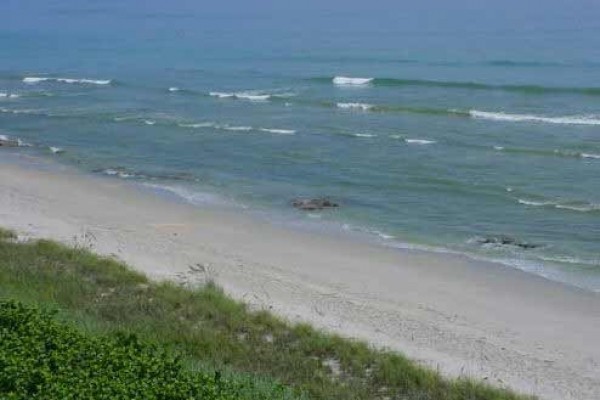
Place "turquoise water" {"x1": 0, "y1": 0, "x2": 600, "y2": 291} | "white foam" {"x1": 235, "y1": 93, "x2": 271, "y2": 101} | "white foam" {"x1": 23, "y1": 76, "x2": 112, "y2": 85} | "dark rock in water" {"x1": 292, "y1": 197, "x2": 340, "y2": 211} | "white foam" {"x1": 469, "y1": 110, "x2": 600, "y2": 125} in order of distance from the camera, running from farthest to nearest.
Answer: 1. "white foam" {"x1": 23, "y1": 76, "x2": 112, "y2": 85}
2. "white foam" {"x1": 235, "y1": 93, "x2": 271, "y2": 101}
3. "white foam" {"x1": 469, "y1": 110, "x2": 600, "y2": 125}
4. "dark rock in water" {"x1": 292, "y1": 197, "x2": 340, "y2": 211}
5. "turquoise water" {"x1": 0, "y1": 0, "x2": 600, "y2": 291}

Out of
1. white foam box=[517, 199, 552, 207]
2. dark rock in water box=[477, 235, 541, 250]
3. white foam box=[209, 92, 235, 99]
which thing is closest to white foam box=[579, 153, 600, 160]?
white foam box=[517, 199, 552, 207]

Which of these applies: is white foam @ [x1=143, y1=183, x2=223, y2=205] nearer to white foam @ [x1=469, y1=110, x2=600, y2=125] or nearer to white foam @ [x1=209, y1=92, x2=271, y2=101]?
white foam @ [x1=469, y1=110, x2=600, y2=125]

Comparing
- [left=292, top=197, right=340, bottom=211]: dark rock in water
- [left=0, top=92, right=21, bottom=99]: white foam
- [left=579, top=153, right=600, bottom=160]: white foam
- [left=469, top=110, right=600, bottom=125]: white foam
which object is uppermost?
[left=469, top=110, right=600, bottom=125]: white foam

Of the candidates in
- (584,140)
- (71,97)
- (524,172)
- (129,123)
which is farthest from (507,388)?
(71,97)

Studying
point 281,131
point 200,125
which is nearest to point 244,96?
point 200,125

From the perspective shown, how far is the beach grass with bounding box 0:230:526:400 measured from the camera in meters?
13.9

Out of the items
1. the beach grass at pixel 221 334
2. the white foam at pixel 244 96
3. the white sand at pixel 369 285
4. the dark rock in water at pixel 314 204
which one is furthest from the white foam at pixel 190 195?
the white foam at pixel 244 96

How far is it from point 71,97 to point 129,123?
916cm

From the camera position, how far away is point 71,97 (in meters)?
49.6

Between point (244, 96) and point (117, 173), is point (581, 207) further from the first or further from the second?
A: point (244, 96)

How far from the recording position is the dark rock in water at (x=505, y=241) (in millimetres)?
23141

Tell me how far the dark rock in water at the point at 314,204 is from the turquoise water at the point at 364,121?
0.38 m

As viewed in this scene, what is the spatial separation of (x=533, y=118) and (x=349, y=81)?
534 inches

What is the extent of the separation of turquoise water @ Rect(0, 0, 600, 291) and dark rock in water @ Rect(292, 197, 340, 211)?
38 cm
